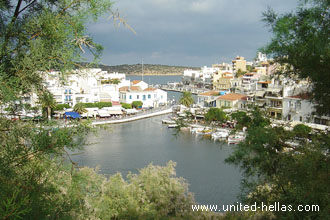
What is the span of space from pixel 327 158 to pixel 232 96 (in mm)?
17245

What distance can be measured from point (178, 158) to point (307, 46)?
31.1 feet

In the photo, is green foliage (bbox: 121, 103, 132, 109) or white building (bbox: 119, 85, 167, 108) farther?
white building (bbox: 119, 85, 167, 108)

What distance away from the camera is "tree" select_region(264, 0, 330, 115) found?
186 centimetres

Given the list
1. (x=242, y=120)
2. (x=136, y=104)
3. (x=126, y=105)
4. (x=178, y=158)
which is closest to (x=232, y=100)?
(x=126, y=105)

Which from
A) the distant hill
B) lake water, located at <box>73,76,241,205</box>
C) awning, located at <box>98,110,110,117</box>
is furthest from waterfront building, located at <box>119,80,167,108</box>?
the distant hill

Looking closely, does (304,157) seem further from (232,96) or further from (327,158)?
(232,96)

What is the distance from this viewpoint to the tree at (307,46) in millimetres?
1862

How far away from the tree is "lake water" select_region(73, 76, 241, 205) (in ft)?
12.2

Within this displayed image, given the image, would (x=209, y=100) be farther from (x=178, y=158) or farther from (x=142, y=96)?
(x=178, y=158)

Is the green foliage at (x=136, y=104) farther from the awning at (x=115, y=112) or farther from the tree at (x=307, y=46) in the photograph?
the tree at (x=307, y=46)

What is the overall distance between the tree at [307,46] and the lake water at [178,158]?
3.72 metres

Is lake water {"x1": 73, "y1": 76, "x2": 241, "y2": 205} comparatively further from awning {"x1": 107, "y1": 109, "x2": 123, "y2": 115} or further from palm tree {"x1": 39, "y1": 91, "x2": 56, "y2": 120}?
palm tree {"x1": 39, "y1": 91, "x2": 56, "y2": 120}

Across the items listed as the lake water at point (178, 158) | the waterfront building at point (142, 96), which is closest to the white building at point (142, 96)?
the waterfront building at point (142, 96)

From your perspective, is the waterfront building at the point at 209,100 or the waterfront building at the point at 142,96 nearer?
the waterfront building at the point at 209,100
